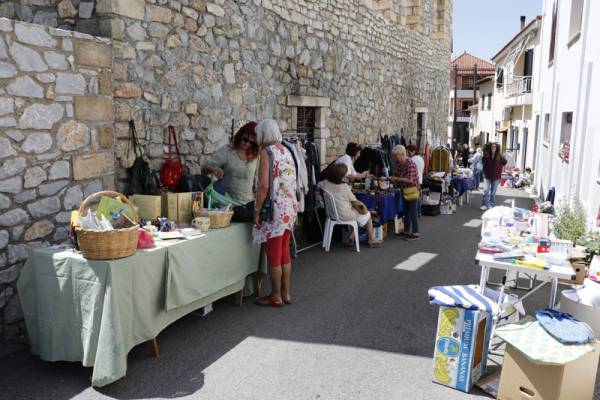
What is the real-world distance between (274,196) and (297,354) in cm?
143

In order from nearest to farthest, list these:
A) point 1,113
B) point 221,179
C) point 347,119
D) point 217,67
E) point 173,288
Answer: point 1,113, point 173,288, point 221,179, point 217,67, point 347,119

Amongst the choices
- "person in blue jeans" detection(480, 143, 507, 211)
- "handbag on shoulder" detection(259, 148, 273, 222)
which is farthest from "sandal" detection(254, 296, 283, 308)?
"person in blue jeans" detection(480, 143, 507, 211)

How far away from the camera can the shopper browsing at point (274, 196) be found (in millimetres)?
4621

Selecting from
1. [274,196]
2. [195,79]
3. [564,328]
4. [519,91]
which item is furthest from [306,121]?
[519,91]

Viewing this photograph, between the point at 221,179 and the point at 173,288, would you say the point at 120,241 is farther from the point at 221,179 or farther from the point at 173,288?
the point at 221,179

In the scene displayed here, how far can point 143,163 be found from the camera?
492 centimetres

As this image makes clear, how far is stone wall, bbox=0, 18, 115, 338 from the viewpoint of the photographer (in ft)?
12.1

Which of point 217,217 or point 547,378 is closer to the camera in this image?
point 547,378

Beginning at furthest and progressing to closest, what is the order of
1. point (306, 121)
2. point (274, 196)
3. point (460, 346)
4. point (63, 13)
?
point (306, 121)
point (63, 13)
point (274, 196)
point (460, 346)

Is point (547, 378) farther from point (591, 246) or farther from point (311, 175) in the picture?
point (311, 175)

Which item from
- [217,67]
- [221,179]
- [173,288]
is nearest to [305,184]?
[221,179]

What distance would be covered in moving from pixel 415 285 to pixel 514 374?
2508 millimetres

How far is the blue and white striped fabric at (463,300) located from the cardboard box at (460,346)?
45 millimetres

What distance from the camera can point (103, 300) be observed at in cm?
332
